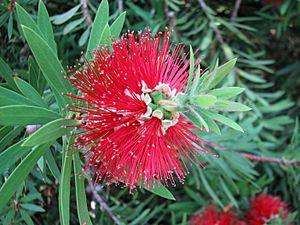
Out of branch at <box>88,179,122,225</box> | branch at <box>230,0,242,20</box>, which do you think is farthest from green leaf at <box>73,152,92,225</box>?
branch at <box>230,0,242,20</box>

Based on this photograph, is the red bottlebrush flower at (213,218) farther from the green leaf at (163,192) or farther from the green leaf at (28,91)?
the green leaf at (28,91)

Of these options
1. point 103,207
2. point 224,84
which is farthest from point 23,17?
point 224,84

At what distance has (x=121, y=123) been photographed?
851 millimetres

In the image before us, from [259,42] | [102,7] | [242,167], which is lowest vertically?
[242,167]

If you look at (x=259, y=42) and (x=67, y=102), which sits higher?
(x=67, y=102)

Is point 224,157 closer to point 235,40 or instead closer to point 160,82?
point 235,40

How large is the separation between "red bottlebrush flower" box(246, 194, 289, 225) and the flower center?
2.87 ft

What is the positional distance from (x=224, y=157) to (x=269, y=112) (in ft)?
1.44

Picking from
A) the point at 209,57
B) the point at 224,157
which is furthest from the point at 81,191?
the point at 209,57

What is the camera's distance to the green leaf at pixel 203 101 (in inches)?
27.7

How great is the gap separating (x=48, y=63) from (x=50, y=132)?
13 cm

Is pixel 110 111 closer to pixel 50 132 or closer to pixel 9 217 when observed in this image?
pixel 50 132

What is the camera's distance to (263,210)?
1589 millimetres

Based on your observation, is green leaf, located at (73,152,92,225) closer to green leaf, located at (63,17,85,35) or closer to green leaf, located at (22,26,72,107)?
green leaf, located at (22,26,72,107)
